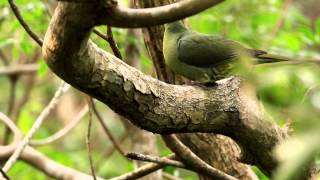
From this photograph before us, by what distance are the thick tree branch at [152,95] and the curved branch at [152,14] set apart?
6cm

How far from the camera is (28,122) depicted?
530 centimetres

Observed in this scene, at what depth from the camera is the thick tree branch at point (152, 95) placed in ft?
4.60

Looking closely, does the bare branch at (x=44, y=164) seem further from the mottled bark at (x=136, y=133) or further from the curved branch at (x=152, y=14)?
the curved branch at (x=152, y=14)

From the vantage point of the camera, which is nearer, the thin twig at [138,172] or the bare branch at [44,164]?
the thin twig at [138,172]

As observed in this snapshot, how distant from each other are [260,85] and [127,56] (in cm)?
297

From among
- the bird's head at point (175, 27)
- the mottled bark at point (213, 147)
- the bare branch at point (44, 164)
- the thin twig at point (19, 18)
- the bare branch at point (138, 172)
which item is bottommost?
the bare branch at point (44, 164)

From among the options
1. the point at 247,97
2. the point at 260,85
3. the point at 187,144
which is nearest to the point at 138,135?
the point at 187,144

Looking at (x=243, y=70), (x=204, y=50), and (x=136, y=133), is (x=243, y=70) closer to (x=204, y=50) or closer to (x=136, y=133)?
(x=204, y=50)

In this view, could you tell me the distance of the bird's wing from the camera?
8.34ft

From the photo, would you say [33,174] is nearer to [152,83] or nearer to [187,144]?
[187,144]

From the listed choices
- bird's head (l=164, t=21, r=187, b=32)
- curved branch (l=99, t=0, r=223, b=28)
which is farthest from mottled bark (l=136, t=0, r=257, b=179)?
curved branch (l=99, t=0, r=223, b=28)

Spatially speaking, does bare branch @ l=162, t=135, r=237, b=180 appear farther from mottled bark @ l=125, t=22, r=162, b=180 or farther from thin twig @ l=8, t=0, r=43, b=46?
mottled bark @ l=125, t=22, r=162, b=180

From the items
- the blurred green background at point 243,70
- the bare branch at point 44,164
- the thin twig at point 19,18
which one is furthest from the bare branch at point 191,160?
the bare branch at point 44,164

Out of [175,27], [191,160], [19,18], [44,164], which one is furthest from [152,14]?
[44,164]
